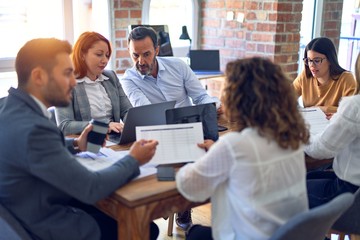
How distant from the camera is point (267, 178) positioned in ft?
4.44

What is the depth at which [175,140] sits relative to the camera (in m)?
1.81

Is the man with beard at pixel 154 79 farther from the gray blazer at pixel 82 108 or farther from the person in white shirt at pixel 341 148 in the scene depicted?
the person in white shirt at pixel 341 148

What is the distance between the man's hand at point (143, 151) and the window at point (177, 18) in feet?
8.02

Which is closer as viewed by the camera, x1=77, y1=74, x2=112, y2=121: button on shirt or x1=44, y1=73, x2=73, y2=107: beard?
x1=44, y1=73, x2=73, y2=107: beard

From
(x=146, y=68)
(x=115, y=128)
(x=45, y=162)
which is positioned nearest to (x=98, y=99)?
(x=115, y=128)

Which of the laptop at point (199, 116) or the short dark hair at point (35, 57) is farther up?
the short dark hair at point (35, 57)

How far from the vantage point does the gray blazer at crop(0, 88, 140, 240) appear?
1396mm

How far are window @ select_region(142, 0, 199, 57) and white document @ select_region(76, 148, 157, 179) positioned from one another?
2253 mm

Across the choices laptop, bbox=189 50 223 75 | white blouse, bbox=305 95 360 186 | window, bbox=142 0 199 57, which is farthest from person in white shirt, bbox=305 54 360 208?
window, bbox=142 0 199 57

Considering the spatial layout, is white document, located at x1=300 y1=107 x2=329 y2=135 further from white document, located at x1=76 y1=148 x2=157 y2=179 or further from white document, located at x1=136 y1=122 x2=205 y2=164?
white document, located at x1=76 y1=148 x2=157 y2=179

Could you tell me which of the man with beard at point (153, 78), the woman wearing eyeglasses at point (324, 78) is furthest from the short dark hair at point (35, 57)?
the woman wearing eyeglasses at point (324, 78)

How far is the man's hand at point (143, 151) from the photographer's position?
161 cm

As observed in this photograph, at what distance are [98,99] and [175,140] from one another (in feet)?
2.48

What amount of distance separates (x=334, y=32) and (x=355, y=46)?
68.7 inches
